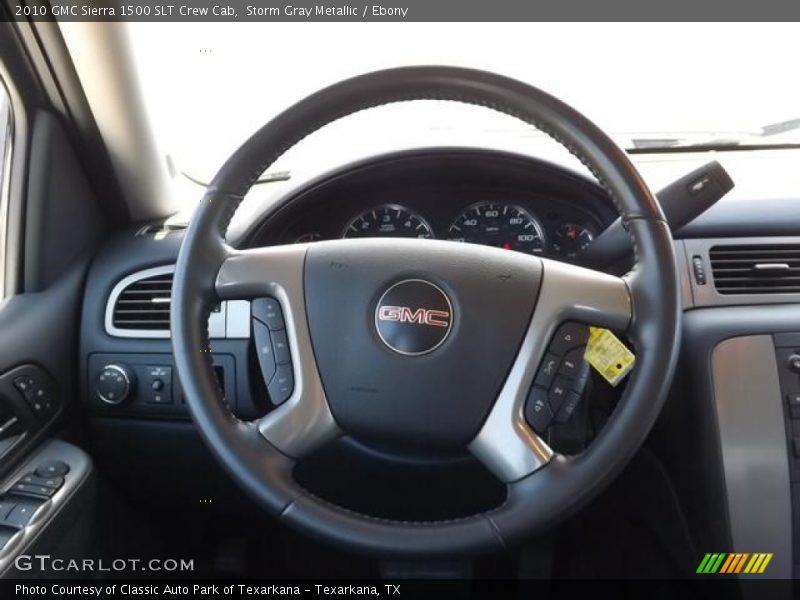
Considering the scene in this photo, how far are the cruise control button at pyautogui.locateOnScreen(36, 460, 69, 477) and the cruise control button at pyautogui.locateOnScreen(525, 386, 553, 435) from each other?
0.92 metres

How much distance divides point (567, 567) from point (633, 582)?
0.48ft

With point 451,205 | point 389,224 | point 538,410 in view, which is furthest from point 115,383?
point 538,410

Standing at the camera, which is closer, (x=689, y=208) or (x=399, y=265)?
(x=399, y=265)

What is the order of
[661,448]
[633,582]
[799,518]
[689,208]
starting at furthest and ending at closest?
[633,582] < [661,448] < [799,518] < [689,208]

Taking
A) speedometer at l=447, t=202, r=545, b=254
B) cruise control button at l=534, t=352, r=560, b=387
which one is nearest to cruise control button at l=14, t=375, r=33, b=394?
speedometer at l=447, t=202, r=545, b=254

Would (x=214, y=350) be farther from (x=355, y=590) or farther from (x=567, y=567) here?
(x=567, y=567)

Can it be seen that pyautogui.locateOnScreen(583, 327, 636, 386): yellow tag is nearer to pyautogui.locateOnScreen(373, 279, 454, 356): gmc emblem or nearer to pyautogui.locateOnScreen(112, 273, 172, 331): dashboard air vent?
pyautogui.locateOnScreen(373, 279, 454, 356): gmc emblem

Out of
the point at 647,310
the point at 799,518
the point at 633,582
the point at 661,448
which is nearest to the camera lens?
the point at 647,310

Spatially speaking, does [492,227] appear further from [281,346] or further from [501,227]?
[281,346]

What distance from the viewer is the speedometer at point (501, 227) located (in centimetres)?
159

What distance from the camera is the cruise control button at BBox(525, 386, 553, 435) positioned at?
1130mm

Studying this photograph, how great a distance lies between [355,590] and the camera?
1.82 m

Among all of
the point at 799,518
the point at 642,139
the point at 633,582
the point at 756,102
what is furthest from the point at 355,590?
the point at 756,102

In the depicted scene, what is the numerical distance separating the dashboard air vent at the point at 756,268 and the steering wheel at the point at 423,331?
0.51 meters
